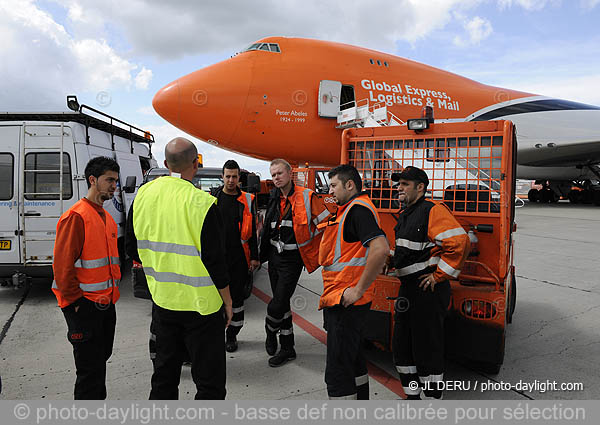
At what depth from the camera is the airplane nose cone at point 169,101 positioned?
36.5ft

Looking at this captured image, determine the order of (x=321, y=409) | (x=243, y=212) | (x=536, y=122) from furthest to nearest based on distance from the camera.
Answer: (x=536, y=122) < (x=243, y=212) < (x=321, y=409)

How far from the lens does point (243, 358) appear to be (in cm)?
413

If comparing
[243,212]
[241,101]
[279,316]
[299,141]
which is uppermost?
[241,101]

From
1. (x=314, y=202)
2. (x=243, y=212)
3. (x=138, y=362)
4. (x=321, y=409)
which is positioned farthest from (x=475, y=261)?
(x=138, y=362)

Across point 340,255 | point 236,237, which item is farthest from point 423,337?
point 236,237

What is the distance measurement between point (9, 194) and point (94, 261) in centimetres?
449

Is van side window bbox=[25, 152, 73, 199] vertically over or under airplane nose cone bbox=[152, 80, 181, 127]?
under

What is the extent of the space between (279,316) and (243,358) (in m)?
0.61

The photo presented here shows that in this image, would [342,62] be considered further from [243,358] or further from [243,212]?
[243,358]

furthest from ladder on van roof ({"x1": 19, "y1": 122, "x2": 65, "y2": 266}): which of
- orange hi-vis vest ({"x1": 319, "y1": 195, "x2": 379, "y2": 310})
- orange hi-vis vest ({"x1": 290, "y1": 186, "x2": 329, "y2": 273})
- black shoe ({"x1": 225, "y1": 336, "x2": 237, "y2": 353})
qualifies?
orange hi-vis vest ({"x1": 319, "y1": 195, "x2": 379, "y2": 310})

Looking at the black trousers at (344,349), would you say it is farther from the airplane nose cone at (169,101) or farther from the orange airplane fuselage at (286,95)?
the airplane nose cone at (169,101)

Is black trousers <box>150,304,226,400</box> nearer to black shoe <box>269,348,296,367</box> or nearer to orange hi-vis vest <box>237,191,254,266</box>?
black shoe <box>269,348,296,367</box>

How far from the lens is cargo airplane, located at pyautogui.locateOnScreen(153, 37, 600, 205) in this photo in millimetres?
11305

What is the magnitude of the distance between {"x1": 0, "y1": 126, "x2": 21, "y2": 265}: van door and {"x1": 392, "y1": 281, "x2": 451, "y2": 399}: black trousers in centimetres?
581
